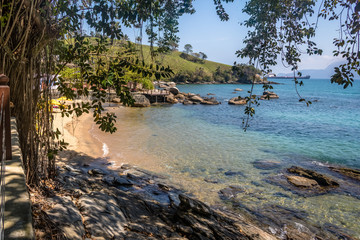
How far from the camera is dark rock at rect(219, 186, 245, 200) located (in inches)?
296

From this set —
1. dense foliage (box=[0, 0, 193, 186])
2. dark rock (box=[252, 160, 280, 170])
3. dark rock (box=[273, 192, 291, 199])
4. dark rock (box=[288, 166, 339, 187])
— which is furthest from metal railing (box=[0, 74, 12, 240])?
dark rock (box=[252, 160, 280, 170])

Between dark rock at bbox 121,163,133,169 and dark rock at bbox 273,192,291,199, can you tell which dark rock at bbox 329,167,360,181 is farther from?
dark rock at bbox 121,163,133,169

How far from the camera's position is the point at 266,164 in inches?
436

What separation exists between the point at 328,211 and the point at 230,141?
8336mm

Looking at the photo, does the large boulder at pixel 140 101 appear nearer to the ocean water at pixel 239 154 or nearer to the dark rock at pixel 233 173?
the ocean water at pixel 239 154

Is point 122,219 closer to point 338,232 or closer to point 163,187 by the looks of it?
point 163,187

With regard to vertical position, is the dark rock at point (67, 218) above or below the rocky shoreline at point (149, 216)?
above

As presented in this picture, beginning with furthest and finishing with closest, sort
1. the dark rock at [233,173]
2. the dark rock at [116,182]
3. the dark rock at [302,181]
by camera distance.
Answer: the dark rock at [233,173]
the dark rock at [302,181]
the dark rock at [116,182]

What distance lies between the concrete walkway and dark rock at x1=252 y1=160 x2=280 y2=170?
9889 mm

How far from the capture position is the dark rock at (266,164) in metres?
10.6

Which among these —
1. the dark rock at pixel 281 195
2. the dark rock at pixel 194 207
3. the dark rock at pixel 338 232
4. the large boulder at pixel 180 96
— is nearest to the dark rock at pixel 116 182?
the dark rock at pixel 194 207

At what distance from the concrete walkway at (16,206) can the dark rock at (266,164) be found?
9.89m

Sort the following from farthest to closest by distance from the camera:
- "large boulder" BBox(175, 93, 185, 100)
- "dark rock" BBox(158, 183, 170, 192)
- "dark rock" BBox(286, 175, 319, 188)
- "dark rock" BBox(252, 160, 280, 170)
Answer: "large boulder" BBox(175, 93, 185, 100), "dark rock" BBox(252, 160, 280, 170), "dark rock" BBox(286, 175, 319, 188), "dark rock" BBox(158, 183, 170, 192)

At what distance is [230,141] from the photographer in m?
15.3
